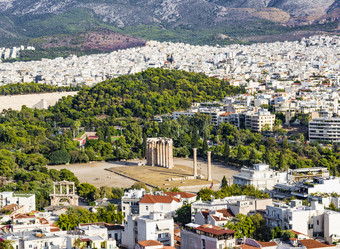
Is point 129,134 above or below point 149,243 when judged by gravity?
above

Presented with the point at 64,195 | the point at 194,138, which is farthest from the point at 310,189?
the point at 194,138

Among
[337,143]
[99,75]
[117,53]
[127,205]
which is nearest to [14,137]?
[337,143]

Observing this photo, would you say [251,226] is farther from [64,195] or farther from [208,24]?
Answer: [208,24]

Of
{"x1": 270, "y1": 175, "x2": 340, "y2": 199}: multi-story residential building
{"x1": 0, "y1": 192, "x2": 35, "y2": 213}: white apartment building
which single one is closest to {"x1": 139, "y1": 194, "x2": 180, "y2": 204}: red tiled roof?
{"x1": 270, "y1": 175, "x2": 340, "y2": 199}: multi-story residential building

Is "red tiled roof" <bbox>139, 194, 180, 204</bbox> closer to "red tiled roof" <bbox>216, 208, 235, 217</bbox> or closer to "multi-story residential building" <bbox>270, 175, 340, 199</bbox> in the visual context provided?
"red tiled roof" <bbox>216, 208, 235, 217</bbox>

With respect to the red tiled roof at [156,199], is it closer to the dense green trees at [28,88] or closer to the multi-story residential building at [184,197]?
the multi-story residential building at [184,197]

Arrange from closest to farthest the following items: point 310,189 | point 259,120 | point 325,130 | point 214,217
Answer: point 214,217 < point 310,189 < point 325,130 < point 259,120

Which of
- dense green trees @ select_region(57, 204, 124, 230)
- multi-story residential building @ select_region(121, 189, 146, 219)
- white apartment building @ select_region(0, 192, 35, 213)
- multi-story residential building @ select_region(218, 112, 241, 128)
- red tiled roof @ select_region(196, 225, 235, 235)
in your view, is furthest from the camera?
multi-story residential building @ select_region(218, 112, 241, 128)

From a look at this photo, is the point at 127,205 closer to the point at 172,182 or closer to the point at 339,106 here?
the point at 172,182
